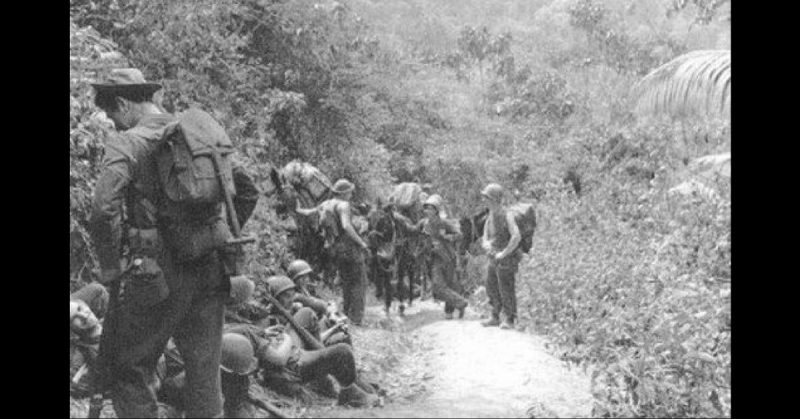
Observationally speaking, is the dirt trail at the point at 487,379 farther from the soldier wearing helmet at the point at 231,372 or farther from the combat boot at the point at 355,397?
the soldier wearing helmet at the point at 231,372

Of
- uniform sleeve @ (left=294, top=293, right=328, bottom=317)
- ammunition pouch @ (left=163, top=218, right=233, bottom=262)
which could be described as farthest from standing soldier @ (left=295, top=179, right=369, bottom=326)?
ammunition pouch @ (left=163, top=218, right=233, bottom=262)

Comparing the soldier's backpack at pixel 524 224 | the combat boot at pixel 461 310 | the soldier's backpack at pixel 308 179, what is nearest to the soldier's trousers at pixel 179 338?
the soldier's backpack at pixel 524 224

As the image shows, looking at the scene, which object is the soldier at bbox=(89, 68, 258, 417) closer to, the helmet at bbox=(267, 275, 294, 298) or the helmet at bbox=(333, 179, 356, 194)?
the helmet at bbox=(267, 275, 294, 298)

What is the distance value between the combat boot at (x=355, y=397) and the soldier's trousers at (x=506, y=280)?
168 inches

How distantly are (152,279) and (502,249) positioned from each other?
6.78 m

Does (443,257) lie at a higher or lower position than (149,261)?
lower

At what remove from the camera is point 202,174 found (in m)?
4.96

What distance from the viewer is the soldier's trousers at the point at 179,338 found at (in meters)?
4.97

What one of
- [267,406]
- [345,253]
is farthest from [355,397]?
[345,253]

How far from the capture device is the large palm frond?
23.7ft

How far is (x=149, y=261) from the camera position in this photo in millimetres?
4879

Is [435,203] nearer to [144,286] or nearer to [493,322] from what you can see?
[493,322]
